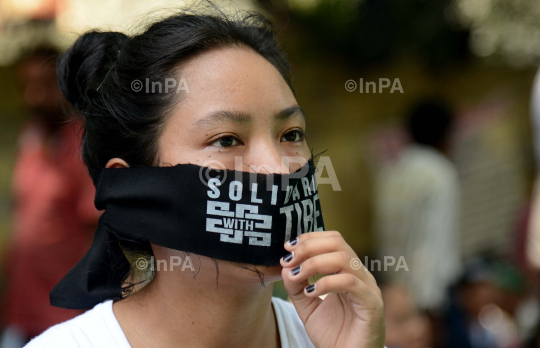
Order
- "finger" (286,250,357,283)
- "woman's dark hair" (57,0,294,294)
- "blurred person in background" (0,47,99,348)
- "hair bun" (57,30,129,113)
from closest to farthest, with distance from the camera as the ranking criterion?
"finger" (286,250,357,283) → "woman's dark hair" (57,0,294,294) → "hair bun" (57,30,129,113) → "blurred person in background" (0,47,99,348)

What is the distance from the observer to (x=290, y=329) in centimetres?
225

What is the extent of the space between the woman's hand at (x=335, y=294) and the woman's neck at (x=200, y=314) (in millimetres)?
180

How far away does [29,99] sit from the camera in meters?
3.95

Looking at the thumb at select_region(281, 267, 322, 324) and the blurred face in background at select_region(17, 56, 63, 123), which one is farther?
the blurred face in background at select_region(17, 56, 63, 123)

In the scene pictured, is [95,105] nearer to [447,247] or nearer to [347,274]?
[347,274]

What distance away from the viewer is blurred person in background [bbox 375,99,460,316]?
4.94m

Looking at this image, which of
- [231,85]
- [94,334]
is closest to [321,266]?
[231,85]

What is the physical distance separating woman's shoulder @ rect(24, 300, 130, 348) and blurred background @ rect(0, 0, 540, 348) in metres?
1.69

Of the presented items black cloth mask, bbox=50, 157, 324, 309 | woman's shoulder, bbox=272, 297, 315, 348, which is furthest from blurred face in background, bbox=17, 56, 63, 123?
woman's shoulder, bbox=272, 297, 315, 348

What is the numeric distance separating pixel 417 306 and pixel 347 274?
3.30 m

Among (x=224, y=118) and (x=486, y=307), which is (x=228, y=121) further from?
(x=486, y=307)

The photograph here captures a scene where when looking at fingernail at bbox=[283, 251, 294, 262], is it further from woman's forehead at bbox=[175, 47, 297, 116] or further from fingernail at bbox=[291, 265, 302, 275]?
woman's forehead at bbox=[175, 47, 297, 116]

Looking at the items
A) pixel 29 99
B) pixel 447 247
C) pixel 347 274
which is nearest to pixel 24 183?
pixel 29 99

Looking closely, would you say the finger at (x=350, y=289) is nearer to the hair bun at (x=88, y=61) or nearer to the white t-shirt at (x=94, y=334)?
the white t-shirt at (x=94, y=334)
